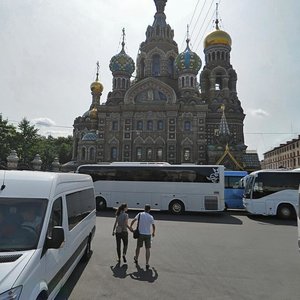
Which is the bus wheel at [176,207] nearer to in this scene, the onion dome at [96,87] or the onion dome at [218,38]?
the onion dome at [218,38]

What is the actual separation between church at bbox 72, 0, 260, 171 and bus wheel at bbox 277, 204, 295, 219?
2214 centimetres

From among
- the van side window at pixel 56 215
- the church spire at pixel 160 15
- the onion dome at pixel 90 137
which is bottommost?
the van side window at pixel 56 215

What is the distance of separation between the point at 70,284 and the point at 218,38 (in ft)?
161

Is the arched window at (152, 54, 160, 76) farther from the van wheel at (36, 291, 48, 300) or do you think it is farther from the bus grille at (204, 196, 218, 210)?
the van wheel at (36, 291, 48, 300)

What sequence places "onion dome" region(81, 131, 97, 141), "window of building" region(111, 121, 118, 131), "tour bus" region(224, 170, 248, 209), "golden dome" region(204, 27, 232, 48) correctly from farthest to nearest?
"golden dome" region(204, 27, 232, 48) < "onion dome" region(81, 131, 97, 141) < "window of building" region(111, 121, 118, 131) < "tour bus" region(224, 170, 248, 209)

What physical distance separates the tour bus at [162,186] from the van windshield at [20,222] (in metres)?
13.5

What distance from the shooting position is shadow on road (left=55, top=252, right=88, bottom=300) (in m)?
5.44

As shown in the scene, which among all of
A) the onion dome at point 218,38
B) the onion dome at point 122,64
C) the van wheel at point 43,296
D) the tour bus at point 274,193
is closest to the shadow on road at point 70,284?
the van wheel at point 43,296

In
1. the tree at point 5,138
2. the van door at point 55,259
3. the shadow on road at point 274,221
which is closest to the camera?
the van door at point 55,259

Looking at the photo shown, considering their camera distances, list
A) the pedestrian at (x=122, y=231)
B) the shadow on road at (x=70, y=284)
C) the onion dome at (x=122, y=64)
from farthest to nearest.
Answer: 1. the onion dome at (x=122, y=64)
2. the pedestrian at (x=122, y=231)
3. the shadow on road at (x=70, y=284)

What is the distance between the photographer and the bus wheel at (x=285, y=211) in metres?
15.9

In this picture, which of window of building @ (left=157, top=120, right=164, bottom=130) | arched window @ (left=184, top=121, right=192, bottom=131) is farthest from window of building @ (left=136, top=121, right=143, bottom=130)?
arched window @ (left=184, top=121, right=192, bottom=131)

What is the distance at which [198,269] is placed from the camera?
7125mm

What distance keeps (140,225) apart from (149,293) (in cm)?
192
